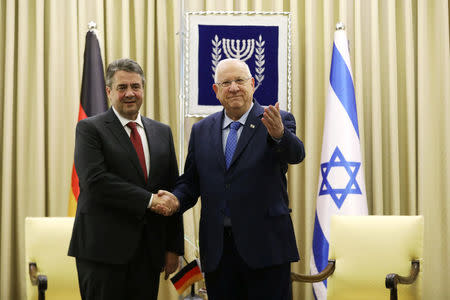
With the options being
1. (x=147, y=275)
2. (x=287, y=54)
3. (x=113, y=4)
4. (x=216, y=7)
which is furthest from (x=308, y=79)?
(x=147, y=275)

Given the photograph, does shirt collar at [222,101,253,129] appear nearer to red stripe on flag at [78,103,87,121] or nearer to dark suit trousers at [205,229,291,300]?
dark suit trousers at [205,229,291,300]

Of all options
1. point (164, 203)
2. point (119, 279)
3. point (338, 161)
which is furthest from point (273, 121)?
point (338, 161)

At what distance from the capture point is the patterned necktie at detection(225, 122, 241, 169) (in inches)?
111

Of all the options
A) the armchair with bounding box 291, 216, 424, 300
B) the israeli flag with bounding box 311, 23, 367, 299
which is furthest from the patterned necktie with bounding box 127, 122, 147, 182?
the israeli flag with bounding box 311, 23, 367, 299

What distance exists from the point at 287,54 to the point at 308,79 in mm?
385

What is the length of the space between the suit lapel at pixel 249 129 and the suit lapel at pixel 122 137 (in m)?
0.48

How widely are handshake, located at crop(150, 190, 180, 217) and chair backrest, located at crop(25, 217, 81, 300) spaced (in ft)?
4.48

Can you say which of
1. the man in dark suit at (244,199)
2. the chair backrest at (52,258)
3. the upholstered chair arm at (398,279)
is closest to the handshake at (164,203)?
the man in dark suit at (244,199)

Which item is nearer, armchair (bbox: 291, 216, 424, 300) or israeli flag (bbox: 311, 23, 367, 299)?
armchair (bbox: 291, 216, 424, 300)

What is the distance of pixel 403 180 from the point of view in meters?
5.29

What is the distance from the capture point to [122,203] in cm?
270

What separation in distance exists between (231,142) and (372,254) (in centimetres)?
169

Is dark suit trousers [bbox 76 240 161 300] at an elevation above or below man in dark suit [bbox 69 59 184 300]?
below

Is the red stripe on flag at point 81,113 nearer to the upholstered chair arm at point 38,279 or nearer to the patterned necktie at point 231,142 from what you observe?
the upholstered chair arm at point 38,279
